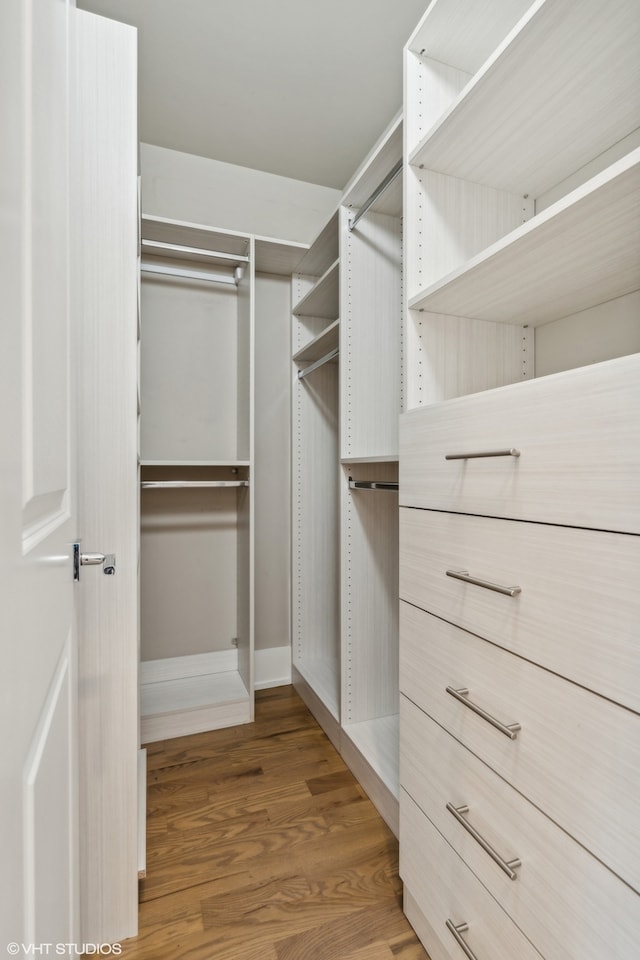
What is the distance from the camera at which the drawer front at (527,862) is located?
1.95 feet

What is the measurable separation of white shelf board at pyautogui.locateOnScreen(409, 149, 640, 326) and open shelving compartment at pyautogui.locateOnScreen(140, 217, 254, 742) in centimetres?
117

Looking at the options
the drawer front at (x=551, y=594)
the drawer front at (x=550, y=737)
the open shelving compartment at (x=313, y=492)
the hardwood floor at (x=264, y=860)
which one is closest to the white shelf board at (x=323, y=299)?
the open shelving compartment at (x=313, y=492)

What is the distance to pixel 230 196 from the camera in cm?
229

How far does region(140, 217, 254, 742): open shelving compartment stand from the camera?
7.05 feet

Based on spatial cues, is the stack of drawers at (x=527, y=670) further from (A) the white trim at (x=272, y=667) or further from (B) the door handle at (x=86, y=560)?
(A) the white trim at (x=272, y=667)

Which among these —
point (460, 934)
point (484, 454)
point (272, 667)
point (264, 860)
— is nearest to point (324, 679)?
point (272, 667)

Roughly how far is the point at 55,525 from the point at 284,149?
7.46 ft

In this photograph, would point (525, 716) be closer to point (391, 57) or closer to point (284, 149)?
point (391, 57)

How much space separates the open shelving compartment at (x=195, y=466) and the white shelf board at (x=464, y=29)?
42.6 inches

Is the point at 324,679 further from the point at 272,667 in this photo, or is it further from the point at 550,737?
the point at 550,737

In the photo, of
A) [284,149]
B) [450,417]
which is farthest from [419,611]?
[284,149]

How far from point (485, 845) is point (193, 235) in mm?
2251

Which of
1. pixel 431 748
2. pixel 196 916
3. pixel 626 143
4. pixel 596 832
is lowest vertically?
pixel 196 916

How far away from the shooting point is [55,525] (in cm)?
57
